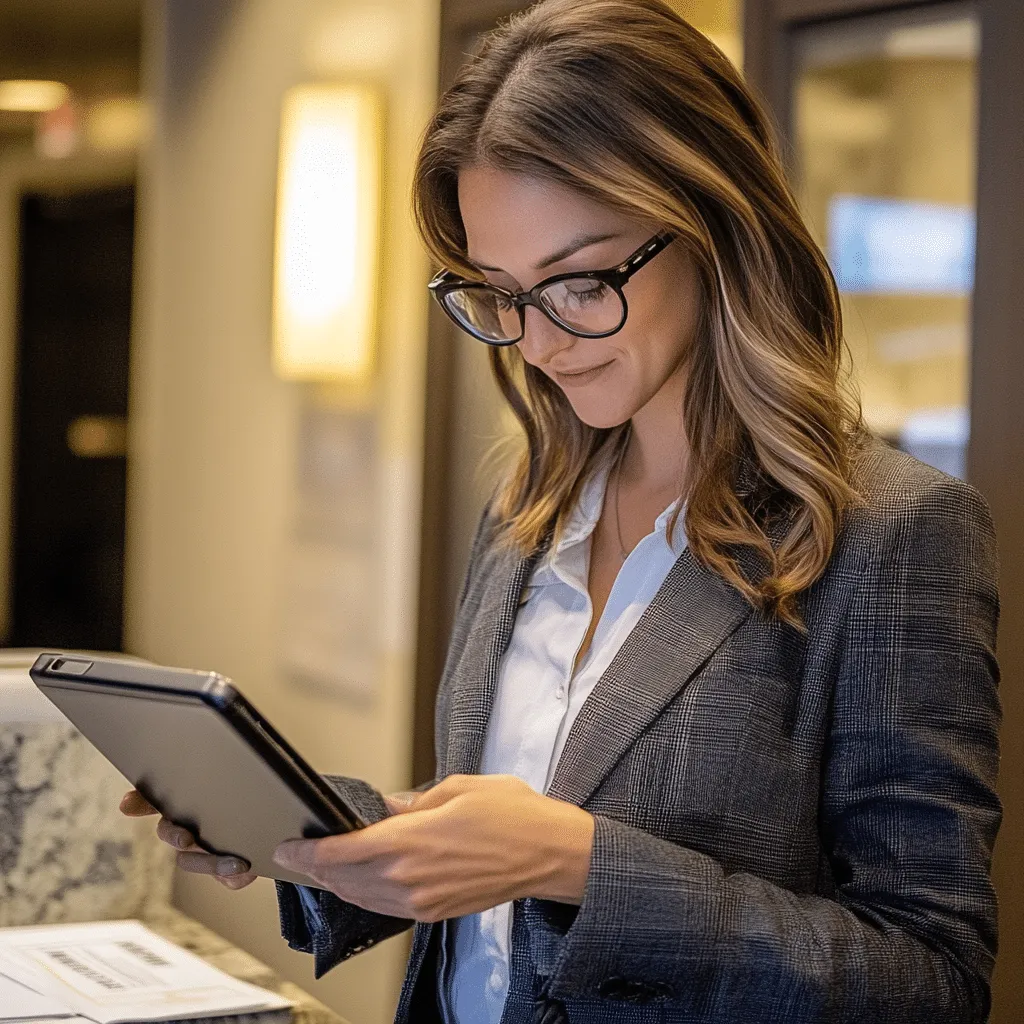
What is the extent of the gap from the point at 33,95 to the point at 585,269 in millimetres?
6444

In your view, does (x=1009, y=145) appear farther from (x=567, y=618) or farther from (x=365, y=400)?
(x=365, y=400)

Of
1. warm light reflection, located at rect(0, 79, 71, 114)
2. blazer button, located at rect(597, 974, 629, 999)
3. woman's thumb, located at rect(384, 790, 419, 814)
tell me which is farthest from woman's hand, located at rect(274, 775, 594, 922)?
warm light reflection, located at rect(0, 79, 71, 114)

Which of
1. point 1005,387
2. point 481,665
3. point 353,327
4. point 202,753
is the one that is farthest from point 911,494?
point 353,327

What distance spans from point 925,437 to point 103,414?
4.26m

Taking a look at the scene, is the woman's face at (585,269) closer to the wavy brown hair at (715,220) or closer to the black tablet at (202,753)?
the wavy brown hair at (715,220)

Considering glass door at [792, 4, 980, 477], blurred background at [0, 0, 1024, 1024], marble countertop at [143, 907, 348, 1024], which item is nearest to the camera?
marble countertop at [143, 907, 348, 1024]

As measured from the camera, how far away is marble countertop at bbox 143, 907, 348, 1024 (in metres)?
1.35

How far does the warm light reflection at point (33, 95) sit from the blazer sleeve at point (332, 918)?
6263mm

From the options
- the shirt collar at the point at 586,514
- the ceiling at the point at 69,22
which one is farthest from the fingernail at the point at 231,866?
the ceiling at the point at 69,22

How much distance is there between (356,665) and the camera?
3.80 m

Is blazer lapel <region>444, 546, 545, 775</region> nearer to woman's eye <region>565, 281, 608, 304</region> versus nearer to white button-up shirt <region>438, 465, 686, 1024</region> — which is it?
white button-up shirt <region>438, 465, 686, 1024</region>

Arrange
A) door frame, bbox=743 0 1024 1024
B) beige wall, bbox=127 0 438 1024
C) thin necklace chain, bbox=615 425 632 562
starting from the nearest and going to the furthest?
1. thin necklace chain, bbox=615 425 632 562
2. door frame, bbox=743 0 1024 1024
3. beige wall, bbox=127 0 438 1024

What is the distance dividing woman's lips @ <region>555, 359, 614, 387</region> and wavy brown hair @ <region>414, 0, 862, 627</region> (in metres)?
0.09

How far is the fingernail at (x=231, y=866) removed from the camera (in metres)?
1.26
